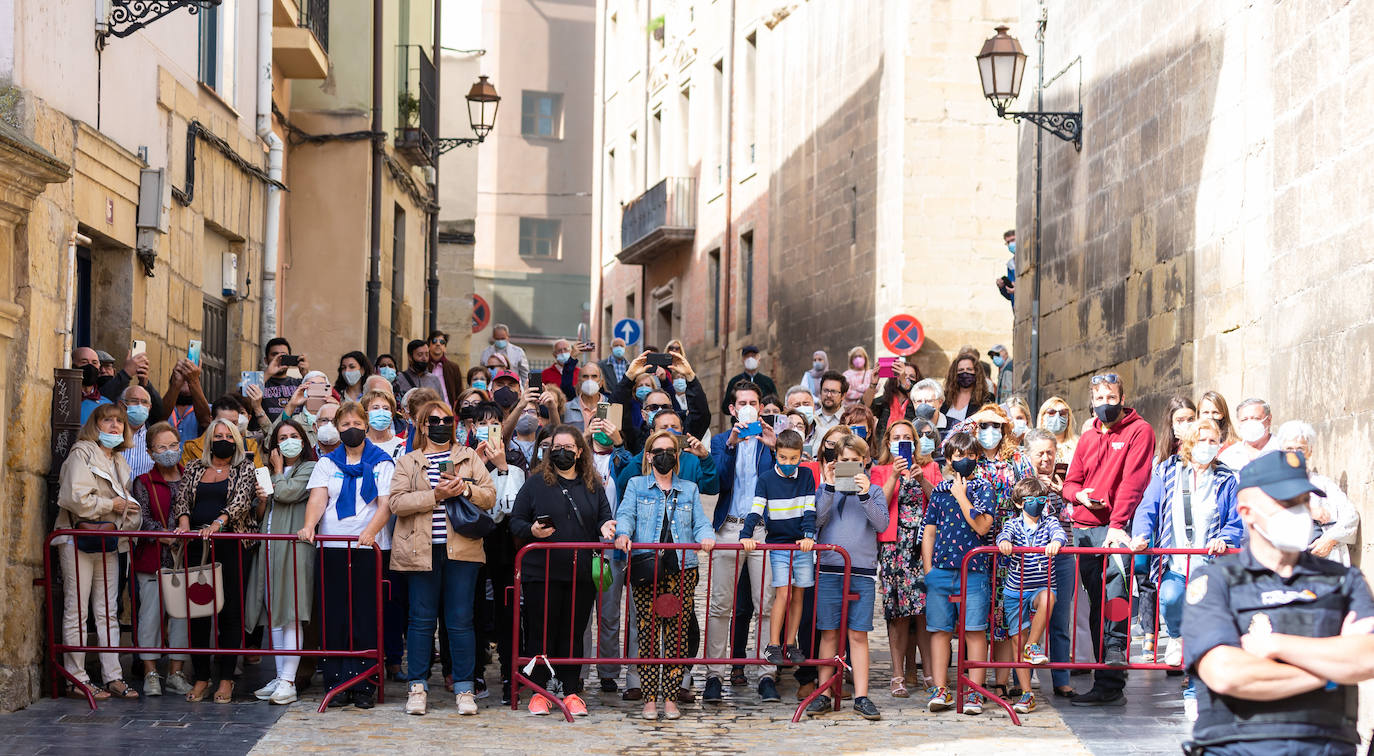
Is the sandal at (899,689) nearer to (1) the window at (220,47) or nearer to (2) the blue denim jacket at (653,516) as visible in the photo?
(2) the blue denim jacket at (653,516)

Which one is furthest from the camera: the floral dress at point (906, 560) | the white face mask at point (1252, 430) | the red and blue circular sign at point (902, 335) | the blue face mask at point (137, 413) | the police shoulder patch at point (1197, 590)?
the red and blue circular sign at point (902, 335)

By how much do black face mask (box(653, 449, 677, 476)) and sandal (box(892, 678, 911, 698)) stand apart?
6.14ft

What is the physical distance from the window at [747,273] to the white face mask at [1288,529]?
25.2m

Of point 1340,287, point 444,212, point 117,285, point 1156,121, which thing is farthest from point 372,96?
point 444,212

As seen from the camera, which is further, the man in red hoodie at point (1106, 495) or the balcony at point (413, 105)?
the balcony at point (413, 105)

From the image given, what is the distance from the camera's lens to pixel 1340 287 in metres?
8.84

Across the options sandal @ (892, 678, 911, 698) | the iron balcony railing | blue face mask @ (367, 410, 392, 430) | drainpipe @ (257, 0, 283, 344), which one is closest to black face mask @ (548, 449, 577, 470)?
blue face mask @ (367, 410, 392, 430)

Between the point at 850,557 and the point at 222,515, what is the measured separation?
11.4 feet

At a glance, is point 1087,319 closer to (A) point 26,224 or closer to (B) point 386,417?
(B) point 386,417

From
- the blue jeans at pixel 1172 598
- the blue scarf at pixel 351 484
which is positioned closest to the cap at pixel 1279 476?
the blue jeans at pixel 1172 598

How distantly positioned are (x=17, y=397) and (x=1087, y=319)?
348 inches

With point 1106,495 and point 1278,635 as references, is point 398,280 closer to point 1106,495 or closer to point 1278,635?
point 1106,495

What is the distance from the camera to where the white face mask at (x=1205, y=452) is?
931 centimetres

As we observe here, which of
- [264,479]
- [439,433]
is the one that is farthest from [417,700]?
[264,479]
